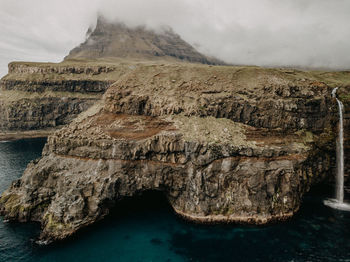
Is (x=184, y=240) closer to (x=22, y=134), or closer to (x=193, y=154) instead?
(x=193, y=154)

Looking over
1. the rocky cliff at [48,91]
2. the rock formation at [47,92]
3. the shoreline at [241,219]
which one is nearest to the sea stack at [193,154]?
the shoreline at [241,219]

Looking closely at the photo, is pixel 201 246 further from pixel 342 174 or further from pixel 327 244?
pixel 342 174

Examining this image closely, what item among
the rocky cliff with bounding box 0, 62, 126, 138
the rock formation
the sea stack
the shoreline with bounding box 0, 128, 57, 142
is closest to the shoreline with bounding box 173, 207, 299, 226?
the sea stack

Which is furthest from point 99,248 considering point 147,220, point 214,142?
point 214,142

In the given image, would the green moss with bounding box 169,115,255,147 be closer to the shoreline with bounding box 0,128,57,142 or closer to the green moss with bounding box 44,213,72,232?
the green moss with bounding box 44,213,72,232

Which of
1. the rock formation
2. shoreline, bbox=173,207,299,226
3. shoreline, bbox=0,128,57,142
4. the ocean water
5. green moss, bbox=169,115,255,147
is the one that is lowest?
the ocean water

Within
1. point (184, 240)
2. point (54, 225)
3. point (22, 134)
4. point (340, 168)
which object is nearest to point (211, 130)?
point (184, 240)
